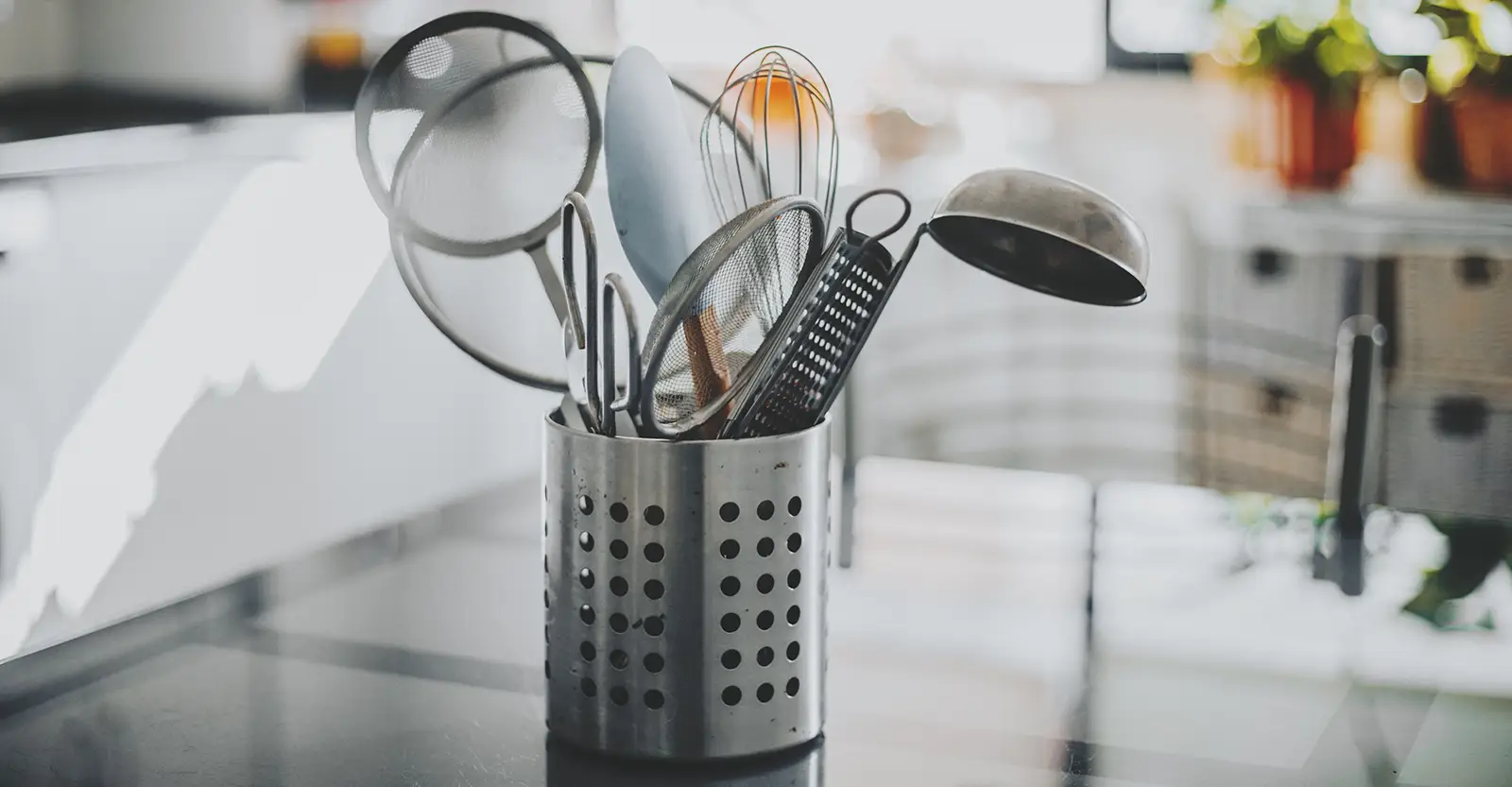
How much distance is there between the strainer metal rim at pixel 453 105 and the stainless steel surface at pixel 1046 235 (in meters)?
0.22

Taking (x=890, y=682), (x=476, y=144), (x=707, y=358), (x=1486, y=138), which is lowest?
(x=890, y=682)

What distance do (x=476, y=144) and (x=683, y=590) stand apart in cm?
29

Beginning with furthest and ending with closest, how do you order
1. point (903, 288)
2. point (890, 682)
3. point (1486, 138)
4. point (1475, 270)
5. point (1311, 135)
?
point (903, 288)
point (1311, 135)
point (1486, 138)
point (1475, 270)
point (890, 682)

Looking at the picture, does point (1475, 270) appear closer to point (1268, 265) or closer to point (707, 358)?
point (1268, 265)

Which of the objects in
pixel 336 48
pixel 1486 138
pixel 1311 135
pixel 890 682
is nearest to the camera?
pixel 890 682

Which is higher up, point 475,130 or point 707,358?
point 475,130

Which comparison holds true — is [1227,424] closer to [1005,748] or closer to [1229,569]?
[1229,569]

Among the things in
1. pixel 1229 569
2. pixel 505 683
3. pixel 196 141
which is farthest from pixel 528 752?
pixel 196 141

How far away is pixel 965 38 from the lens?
2.97m

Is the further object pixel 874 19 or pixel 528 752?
pixel 874 19

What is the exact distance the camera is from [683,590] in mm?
664

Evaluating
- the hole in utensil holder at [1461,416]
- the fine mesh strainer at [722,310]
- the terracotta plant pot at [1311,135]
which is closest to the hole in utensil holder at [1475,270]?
the hole in utensil holder at [1461,416]

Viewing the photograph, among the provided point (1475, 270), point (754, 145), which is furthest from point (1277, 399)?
point (754, 145)

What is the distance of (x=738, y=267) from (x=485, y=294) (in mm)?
313
